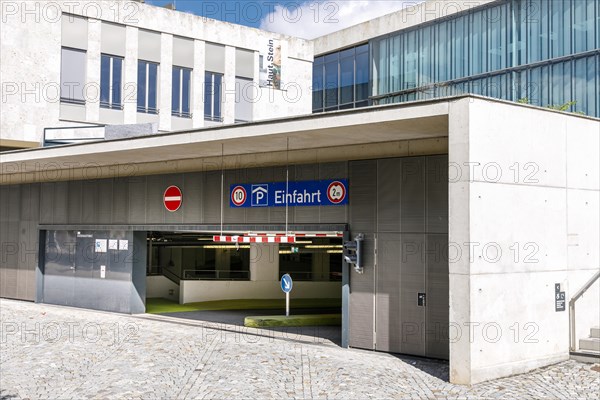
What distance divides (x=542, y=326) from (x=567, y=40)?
56.3 ft

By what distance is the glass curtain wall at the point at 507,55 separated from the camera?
84.0 ft

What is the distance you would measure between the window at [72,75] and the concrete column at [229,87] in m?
7.46

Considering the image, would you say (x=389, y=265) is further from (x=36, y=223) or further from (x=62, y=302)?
(x=36, y=223)

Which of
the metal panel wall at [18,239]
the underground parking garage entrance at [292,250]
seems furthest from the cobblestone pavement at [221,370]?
the metal panel wall at [18,239]

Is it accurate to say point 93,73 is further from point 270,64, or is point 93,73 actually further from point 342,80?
point 342,80

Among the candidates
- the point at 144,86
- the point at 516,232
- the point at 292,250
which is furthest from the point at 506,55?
the point at 516,232

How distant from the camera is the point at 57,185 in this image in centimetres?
2228

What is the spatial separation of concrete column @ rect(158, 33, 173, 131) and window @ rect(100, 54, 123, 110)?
81.1 inches

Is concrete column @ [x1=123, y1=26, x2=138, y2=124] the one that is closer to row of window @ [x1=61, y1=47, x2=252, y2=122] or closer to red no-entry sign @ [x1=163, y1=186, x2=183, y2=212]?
row of window @ [x1=61, y1=47, x2=252, y2=122]

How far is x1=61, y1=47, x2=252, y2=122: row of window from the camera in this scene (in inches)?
1101

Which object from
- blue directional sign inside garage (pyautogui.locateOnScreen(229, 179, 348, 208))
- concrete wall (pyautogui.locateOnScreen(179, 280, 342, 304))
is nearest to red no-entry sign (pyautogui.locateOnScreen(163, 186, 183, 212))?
blue directional sign inside garage (pyautogui.locateOnScreen(229, 179, 348, 208))

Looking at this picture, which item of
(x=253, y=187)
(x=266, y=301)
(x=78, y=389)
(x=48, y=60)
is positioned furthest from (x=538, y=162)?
(x=48, y=60)

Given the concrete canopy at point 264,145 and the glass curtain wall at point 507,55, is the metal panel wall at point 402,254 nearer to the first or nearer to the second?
the concrete canopy at point 264,145

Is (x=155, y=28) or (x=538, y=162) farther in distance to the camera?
(x=155, y=28)
